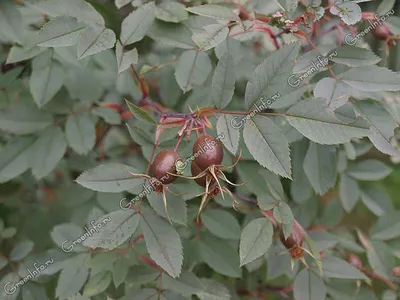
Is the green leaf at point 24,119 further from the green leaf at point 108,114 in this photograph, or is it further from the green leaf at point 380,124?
the green leaf at point 380,124

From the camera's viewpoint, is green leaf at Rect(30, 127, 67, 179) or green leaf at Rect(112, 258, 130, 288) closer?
green leaf at Rect(112, 258, 130, 288)

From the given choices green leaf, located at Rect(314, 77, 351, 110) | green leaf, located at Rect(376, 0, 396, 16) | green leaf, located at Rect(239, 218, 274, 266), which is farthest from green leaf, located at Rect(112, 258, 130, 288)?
green leaf, located at Rect(376, 0, 396, 16)

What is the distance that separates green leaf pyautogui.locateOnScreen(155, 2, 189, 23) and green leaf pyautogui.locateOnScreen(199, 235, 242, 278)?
46 cm

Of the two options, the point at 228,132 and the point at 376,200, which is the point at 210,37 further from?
the point at 376,200

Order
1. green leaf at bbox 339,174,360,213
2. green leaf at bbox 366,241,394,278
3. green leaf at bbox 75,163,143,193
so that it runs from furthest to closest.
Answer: green leaf at bbox 339,174,360,213 < green leaf at bbox 366,241,394,278 < green leaf at bbox 75,163,143,193

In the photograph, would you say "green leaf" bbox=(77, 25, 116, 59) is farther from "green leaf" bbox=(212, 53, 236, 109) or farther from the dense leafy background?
"green leaf" bbox=(212, 53, 236, 109)

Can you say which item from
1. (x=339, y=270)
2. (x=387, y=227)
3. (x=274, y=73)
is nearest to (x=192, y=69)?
(x=274, y=73)

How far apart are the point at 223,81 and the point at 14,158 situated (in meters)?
0.56

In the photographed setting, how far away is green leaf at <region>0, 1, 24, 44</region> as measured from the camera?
1.07 meters

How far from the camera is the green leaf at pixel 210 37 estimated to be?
0.89 m

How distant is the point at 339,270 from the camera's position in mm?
1021

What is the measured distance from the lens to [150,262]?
1.04 meters

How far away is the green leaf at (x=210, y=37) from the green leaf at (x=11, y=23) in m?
0.41

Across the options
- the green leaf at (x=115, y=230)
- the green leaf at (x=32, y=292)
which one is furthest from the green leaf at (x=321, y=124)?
the green leaf at (x=32, y=292)
